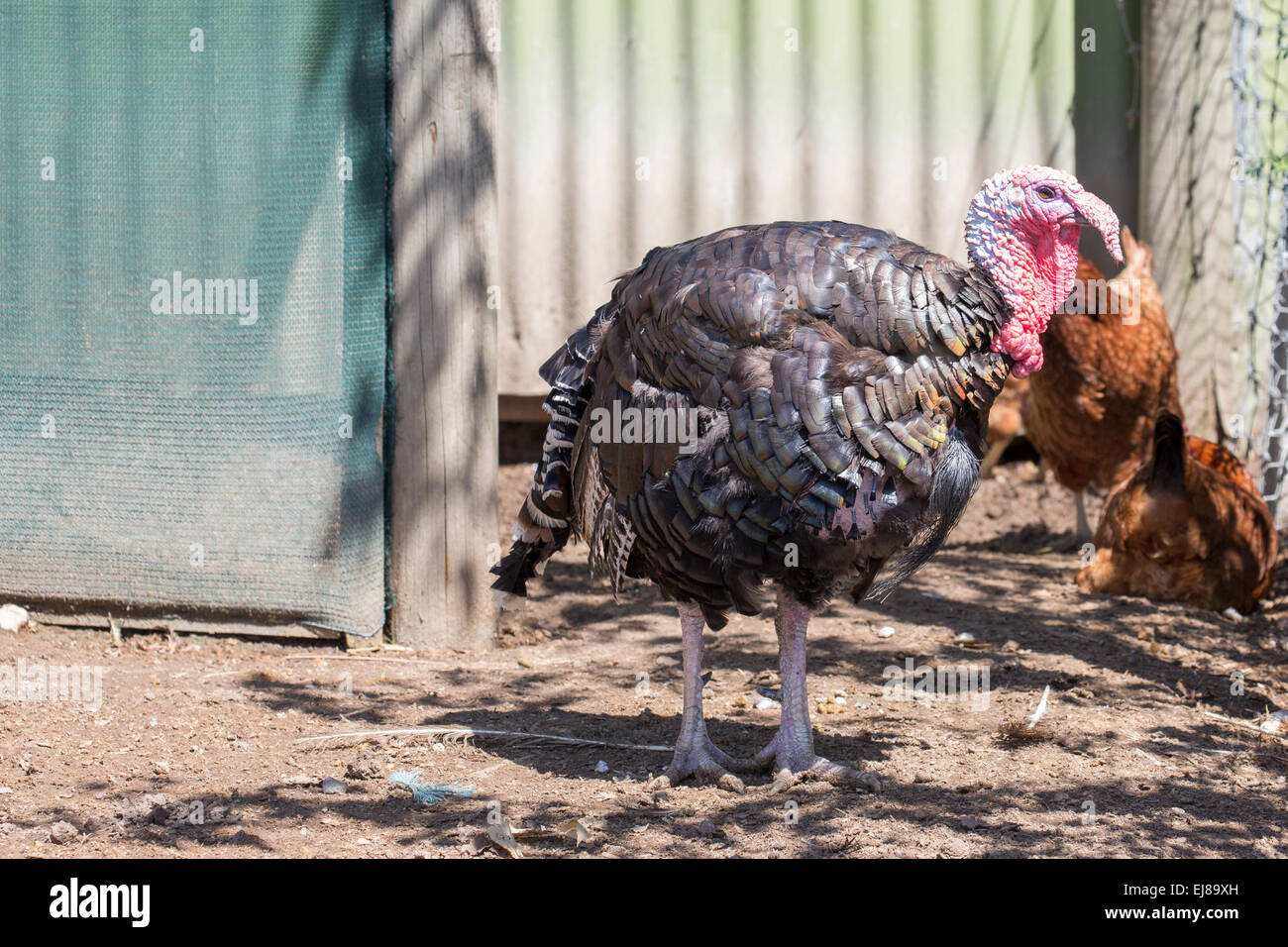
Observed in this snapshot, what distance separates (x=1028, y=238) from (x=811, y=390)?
812 mm

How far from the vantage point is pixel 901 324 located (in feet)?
11.8

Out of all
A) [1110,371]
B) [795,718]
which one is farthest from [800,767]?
[1110,371]

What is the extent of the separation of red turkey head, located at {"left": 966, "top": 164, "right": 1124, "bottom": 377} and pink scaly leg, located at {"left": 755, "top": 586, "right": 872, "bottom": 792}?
974 mm

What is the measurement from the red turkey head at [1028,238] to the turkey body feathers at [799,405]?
0.06m

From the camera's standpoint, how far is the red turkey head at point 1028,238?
3.71m

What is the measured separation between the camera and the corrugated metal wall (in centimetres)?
699

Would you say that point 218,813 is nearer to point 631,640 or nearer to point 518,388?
point 631,640

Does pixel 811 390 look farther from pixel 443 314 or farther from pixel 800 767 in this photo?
pixel 443 314

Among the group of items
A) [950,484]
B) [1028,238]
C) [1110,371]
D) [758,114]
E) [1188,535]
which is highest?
[758,114]

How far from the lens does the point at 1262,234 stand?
22.4ft

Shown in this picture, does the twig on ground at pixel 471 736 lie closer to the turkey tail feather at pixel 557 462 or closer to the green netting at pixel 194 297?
the turkey tail feather at pixel 557 462

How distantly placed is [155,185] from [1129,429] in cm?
445

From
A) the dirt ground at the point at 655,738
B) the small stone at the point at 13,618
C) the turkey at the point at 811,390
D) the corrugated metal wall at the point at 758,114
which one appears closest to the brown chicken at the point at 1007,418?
the corrugated metal wall at the point at 758,114

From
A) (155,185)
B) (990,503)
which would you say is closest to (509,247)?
(155,185)
